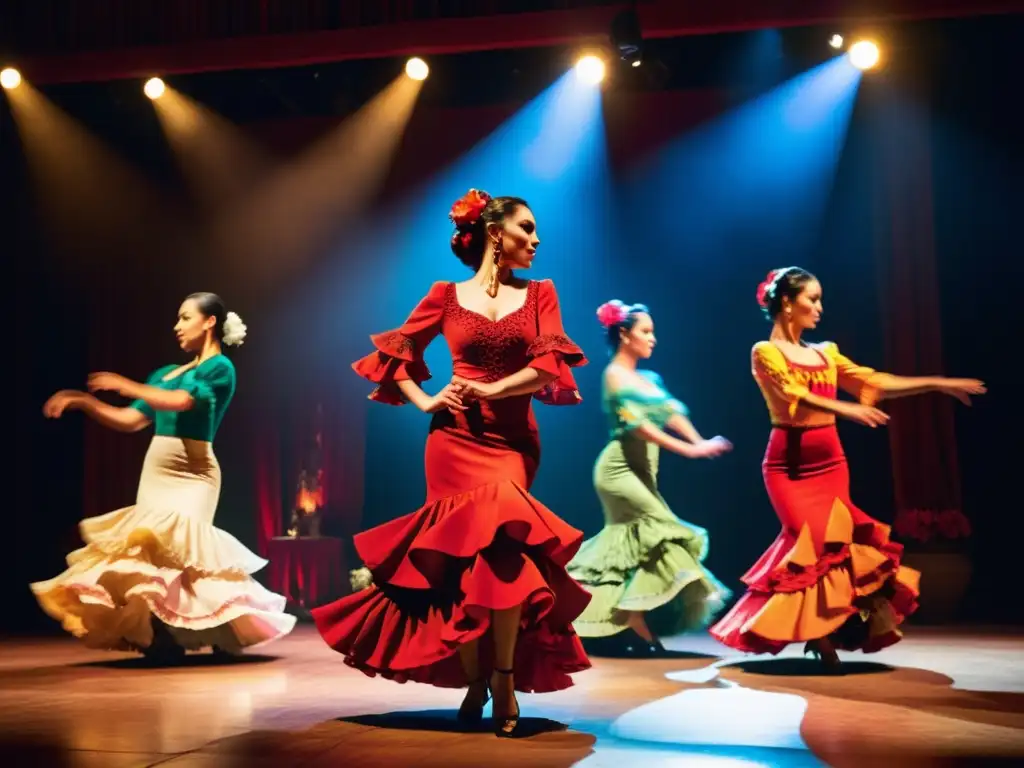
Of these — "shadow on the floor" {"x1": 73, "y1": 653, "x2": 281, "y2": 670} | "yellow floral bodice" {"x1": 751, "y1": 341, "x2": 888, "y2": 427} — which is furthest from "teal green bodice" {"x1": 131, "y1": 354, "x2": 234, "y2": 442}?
"yellow floral bodice" {"x1": 751, "y1": 341, "x2": 888, "y2": 427}

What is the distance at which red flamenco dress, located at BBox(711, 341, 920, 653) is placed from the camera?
4.52m

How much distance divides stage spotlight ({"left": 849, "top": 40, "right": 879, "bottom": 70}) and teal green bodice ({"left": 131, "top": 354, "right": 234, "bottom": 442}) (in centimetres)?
473

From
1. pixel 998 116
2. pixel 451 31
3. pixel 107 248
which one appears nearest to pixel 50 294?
pixel 107 248

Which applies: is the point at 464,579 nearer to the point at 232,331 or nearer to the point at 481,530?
the point at 481,530

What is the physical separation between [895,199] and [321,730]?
5841mm

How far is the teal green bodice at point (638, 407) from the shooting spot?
5.63 m

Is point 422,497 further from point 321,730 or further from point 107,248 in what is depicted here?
Result: point 321,730

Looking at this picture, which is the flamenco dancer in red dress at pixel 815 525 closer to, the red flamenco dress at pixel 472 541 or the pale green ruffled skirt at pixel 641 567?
the pale green ruffled skirt at pixel 641 567

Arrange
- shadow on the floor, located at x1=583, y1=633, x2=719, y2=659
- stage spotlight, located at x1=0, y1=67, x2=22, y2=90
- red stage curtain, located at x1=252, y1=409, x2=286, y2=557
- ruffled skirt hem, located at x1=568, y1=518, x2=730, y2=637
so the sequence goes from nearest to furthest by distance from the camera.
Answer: ruffled skirt hem, located at x1=568, y1=518, x2=730, y2=637 < shadow on the floor, located at x1=583, y1=633, x2=719, y2=659 < stage spotlight, located at x1=0, y1=67, x2=22, y2=90 < red stage curtain, located at x1=252, y1=409, x2=286, y2=557

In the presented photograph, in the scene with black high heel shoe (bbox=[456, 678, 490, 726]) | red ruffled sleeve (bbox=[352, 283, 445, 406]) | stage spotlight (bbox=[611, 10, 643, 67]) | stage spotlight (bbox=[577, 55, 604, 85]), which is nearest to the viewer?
black high heel shoe (bbox=[456, 678, 490, 726])

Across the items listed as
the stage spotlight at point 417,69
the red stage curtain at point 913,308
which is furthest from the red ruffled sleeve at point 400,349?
the red stage curtain at point 913,308

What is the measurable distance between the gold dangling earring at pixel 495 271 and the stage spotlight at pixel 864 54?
488cm

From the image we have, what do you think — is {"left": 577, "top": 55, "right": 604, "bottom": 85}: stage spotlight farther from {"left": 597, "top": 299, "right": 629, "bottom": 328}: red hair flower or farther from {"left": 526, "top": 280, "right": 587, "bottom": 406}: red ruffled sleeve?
{"left": 526, "top": 280, "right": 587, "bottom": 406}: red ruffled sleeve

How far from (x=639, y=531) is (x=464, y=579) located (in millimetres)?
2422
